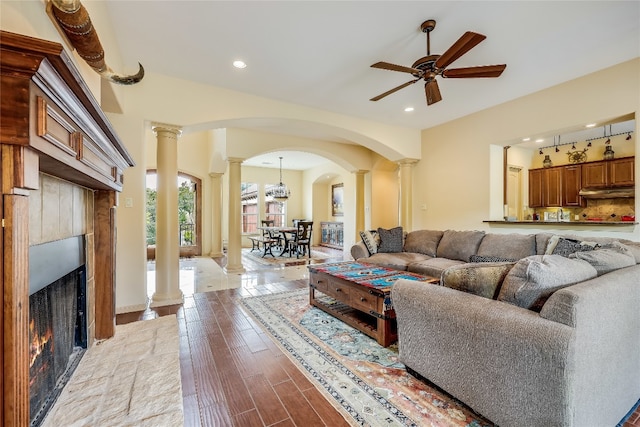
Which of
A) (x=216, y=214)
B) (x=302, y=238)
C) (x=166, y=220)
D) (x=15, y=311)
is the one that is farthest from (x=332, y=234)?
(x=15, y=311)

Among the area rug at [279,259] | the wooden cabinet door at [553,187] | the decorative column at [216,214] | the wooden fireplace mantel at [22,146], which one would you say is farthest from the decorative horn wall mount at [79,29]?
the wooden cabinet door at [553,187]

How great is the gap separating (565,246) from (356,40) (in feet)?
9.67

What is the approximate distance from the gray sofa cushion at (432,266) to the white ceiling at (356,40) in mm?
2376

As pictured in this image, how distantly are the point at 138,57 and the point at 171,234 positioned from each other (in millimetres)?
2033

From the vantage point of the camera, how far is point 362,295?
253cm

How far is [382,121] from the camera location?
5.12 metres

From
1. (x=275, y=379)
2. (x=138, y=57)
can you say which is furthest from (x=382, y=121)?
(x=275, y=379)

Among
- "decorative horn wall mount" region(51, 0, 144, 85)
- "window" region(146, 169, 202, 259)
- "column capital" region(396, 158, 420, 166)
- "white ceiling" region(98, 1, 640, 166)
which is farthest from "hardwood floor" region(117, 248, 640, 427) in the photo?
"window" region(146, 169, 202, 259)

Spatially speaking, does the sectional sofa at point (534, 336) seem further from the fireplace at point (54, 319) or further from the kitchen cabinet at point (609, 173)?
the kitchen cabinet at point (609, 173)

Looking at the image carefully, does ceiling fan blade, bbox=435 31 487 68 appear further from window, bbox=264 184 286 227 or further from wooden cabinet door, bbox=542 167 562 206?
window, bbox=264 184 286 227

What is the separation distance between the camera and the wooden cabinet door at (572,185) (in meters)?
5.54

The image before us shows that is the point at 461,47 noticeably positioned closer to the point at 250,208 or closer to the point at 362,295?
the point at 362,295

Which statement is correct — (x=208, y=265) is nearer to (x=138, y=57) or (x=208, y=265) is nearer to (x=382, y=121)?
(x=138, y=57)

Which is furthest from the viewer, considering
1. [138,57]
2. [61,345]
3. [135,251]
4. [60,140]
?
[135,251]
